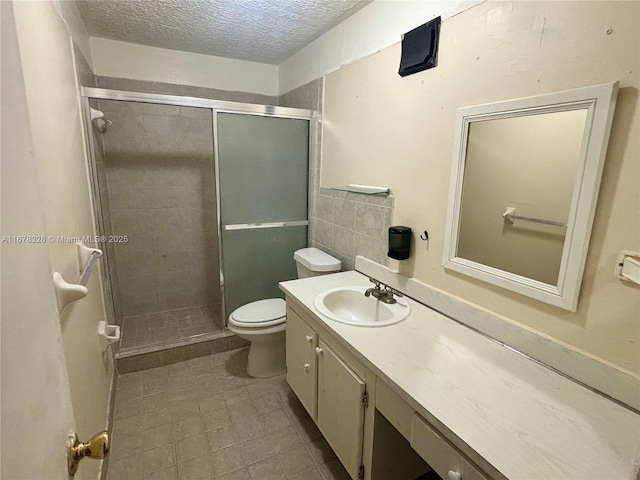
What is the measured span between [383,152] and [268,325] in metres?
1.33

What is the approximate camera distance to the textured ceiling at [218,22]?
184 cm

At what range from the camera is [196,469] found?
5.17 ft

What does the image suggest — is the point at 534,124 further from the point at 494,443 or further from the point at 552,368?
the point at 494,443

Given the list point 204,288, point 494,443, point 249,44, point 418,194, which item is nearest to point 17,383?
point 494,443

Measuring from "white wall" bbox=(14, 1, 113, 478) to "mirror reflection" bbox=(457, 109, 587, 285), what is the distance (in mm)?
1441

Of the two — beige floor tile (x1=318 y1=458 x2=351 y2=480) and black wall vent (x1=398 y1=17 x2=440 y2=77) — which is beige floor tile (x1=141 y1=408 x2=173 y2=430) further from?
black wall vent (x1=398 y1=17 x2=440 y2=77)

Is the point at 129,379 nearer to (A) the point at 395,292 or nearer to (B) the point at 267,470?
(B) the point at 267,470

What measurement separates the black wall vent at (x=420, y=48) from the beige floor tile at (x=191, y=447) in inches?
85.9

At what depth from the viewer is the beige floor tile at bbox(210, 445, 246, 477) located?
158cm

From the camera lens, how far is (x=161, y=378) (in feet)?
7.36

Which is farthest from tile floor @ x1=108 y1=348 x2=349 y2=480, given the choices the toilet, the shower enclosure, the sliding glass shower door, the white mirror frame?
the white mirror frame

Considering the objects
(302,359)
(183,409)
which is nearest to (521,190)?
(302,359)

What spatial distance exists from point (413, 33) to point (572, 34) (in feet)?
2.30

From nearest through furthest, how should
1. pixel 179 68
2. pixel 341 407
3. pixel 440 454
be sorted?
1. pixel 440 454
2. pixel 341 407
3. pixel 179 68
